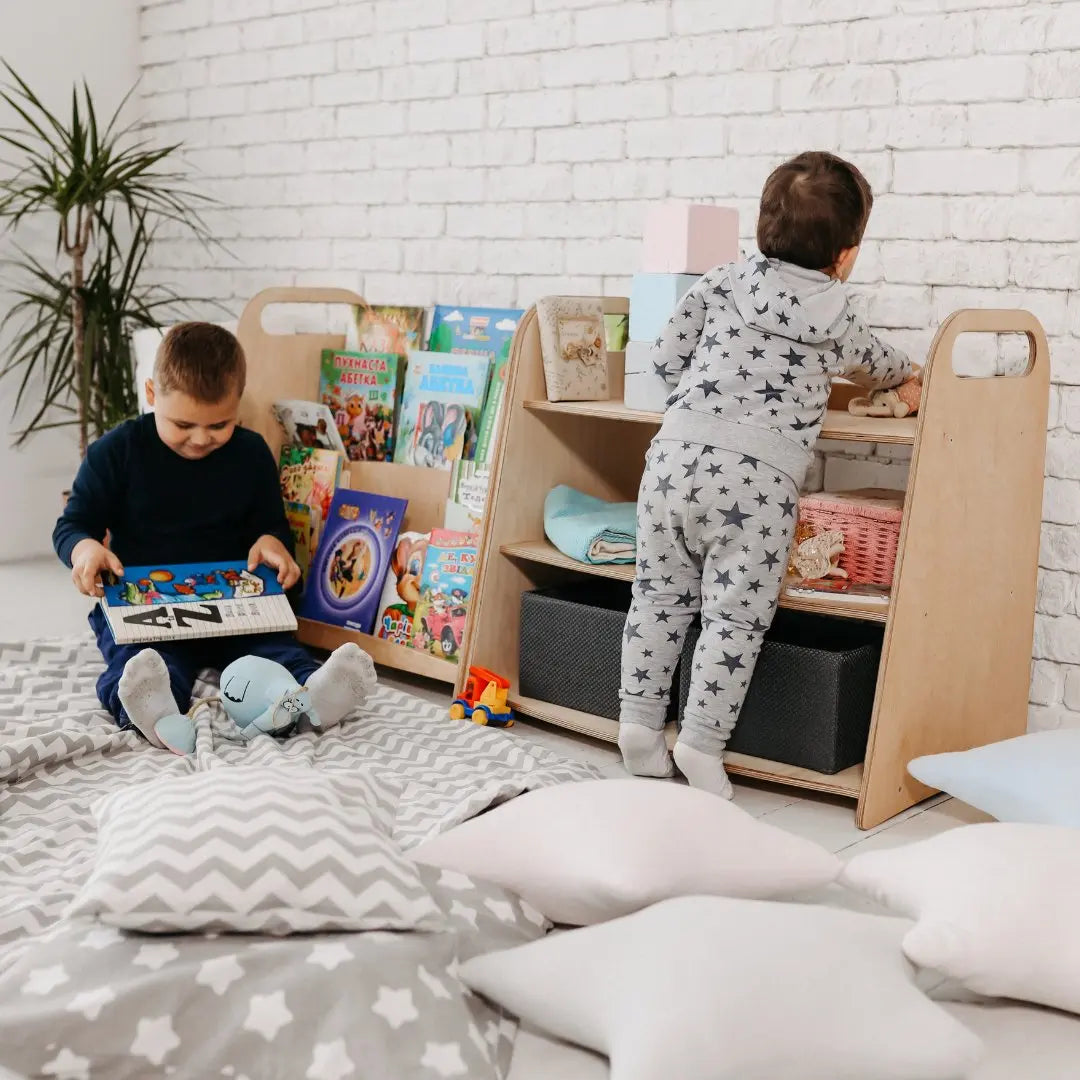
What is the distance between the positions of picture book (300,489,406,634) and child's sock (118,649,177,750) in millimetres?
630

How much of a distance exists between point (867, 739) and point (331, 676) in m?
0.85

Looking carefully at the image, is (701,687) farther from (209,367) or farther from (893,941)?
(209,367)

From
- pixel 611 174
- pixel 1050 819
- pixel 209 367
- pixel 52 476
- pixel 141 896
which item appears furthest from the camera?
pixel 52 476

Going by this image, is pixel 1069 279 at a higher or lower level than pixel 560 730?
higher

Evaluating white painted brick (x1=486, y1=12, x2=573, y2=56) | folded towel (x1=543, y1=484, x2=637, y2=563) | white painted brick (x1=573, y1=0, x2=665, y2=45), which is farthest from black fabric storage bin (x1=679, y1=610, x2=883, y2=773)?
white painted brick (x1=486, y1=12, x2=573, y2=56)

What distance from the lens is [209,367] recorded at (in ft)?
7.90

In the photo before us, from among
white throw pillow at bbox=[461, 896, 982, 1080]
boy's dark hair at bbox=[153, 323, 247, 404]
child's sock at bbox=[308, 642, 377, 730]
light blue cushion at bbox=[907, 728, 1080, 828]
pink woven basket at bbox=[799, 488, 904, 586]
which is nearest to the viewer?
white throw pillow at bbox=[461, 896, 982, 1080]

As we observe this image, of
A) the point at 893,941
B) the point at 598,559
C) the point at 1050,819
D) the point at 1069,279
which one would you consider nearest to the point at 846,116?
the point at 1069,279

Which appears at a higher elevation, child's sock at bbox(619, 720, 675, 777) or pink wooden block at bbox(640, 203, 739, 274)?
pink wooden block at bbox(640, 203, 739, 274)

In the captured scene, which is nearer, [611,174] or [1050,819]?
[1050,819]

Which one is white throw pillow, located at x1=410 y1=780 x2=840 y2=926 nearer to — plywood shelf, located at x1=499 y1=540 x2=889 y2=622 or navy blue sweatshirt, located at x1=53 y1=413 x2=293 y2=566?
plywood shelf, located at x1=499 y1=540 x2=889 y2=622

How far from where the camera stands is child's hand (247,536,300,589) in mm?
2498

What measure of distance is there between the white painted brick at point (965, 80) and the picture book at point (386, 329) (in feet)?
3.56

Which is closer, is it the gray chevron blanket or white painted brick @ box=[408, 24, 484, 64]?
the gray chevron blanket
